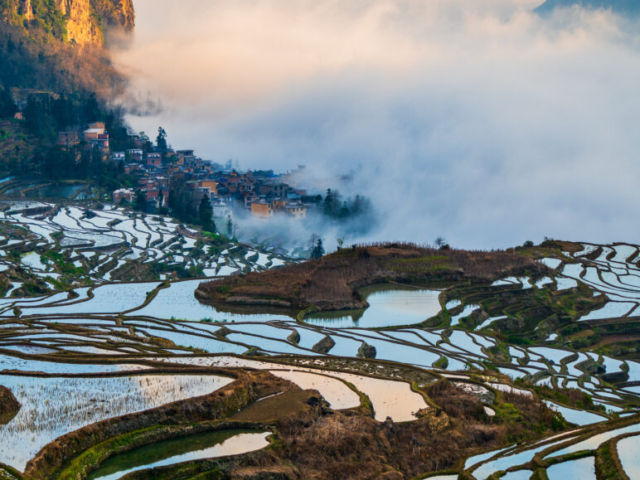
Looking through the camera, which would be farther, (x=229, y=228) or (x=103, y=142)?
(x=103, y=142)

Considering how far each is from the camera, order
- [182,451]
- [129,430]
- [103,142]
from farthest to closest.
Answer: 1. [103,142]
2. [129,430]
3. [182,451]

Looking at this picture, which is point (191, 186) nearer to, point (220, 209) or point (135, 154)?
point (220, 209)

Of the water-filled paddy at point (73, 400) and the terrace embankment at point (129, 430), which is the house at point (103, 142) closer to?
the water-filled paddy at point (73, 400)

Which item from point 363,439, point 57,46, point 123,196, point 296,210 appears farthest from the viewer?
point 57,46

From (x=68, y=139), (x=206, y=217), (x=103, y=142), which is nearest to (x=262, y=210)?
(x=206, y=217)

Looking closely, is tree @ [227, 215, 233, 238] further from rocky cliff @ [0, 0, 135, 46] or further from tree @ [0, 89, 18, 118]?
rocky cliff @ [0, 0, 135, 46]

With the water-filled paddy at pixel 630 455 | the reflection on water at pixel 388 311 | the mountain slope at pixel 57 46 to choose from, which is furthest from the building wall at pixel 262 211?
the water-filled paddy at pixel 630 455
